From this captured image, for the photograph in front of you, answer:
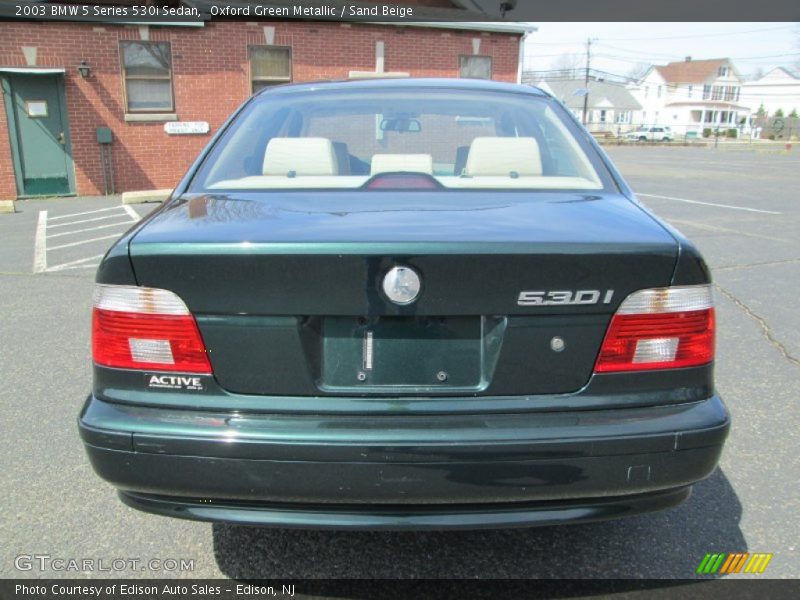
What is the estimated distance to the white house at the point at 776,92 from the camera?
93.1 meters

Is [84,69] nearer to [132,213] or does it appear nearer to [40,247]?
[132,213]

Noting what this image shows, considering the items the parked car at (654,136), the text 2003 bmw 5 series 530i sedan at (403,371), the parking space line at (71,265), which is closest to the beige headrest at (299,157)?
the text 2003 bmw 5 series 530i sedan at (403,371)

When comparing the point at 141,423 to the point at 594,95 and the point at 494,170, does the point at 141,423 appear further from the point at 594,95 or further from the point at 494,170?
the point at 594,95

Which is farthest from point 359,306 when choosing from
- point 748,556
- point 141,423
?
point 748,556

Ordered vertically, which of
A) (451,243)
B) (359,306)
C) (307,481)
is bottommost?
(307,481)

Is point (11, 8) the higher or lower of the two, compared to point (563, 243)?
higher

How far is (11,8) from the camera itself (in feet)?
40.1

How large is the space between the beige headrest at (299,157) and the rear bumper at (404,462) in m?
1.18

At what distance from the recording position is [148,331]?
1821 millimetres

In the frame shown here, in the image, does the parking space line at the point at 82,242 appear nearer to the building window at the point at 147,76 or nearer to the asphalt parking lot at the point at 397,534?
the asphalt parking lot at the point at 397,534

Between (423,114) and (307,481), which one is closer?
(307,481)

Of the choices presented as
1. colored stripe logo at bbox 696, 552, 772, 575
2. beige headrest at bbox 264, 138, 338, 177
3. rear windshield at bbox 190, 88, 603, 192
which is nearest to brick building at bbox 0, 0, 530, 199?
rear windshield at bbox 190, 88, 603, 192

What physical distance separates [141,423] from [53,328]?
346 centimetres

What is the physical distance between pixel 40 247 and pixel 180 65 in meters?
6.88
